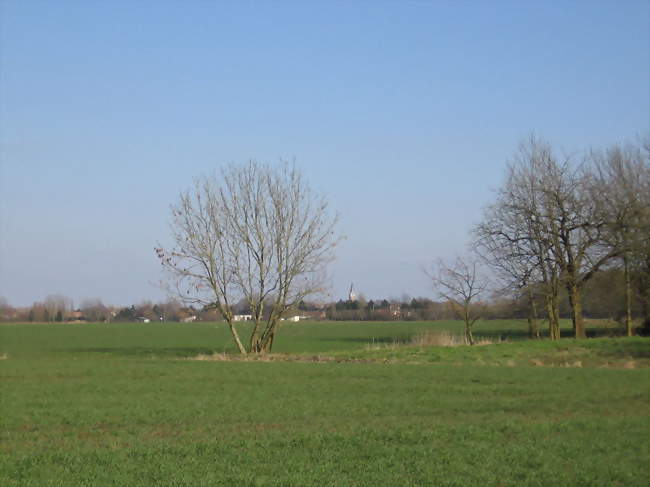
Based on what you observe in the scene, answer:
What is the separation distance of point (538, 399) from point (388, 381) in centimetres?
644

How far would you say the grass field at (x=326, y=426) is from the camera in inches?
420

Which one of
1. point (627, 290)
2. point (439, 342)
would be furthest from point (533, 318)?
point (439, 342)

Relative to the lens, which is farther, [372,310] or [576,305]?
[372,310]

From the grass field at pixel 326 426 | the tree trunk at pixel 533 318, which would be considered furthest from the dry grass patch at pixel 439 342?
the grass field at pixel 326 426

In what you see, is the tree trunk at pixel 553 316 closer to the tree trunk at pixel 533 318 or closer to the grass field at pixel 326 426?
the tree trunk at pixel 533 318

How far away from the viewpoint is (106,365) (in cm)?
3356

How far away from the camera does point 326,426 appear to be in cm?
1518

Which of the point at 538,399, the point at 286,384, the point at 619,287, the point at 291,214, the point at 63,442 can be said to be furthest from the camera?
the point at 619,287

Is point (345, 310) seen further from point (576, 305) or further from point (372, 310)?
point (576, 305)

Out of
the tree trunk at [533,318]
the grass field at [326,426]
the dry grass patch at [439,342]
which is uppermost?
the tree trunk at [533,318]

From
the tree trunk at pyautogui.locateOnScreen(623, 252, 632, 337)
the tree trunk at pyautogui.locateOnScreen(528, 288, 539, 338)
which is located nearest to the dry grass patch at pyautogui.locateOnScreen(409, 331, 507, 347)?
the tree trunk at pyautogui.locateOnScreen(528, 288, 539, 338)

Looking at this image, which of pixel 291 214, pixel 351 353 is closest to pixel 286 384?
pixel 351 353

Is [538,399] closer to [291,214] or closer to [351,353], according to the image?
[351,353]

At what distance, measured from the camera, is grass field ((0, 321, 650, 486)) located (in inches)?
420
